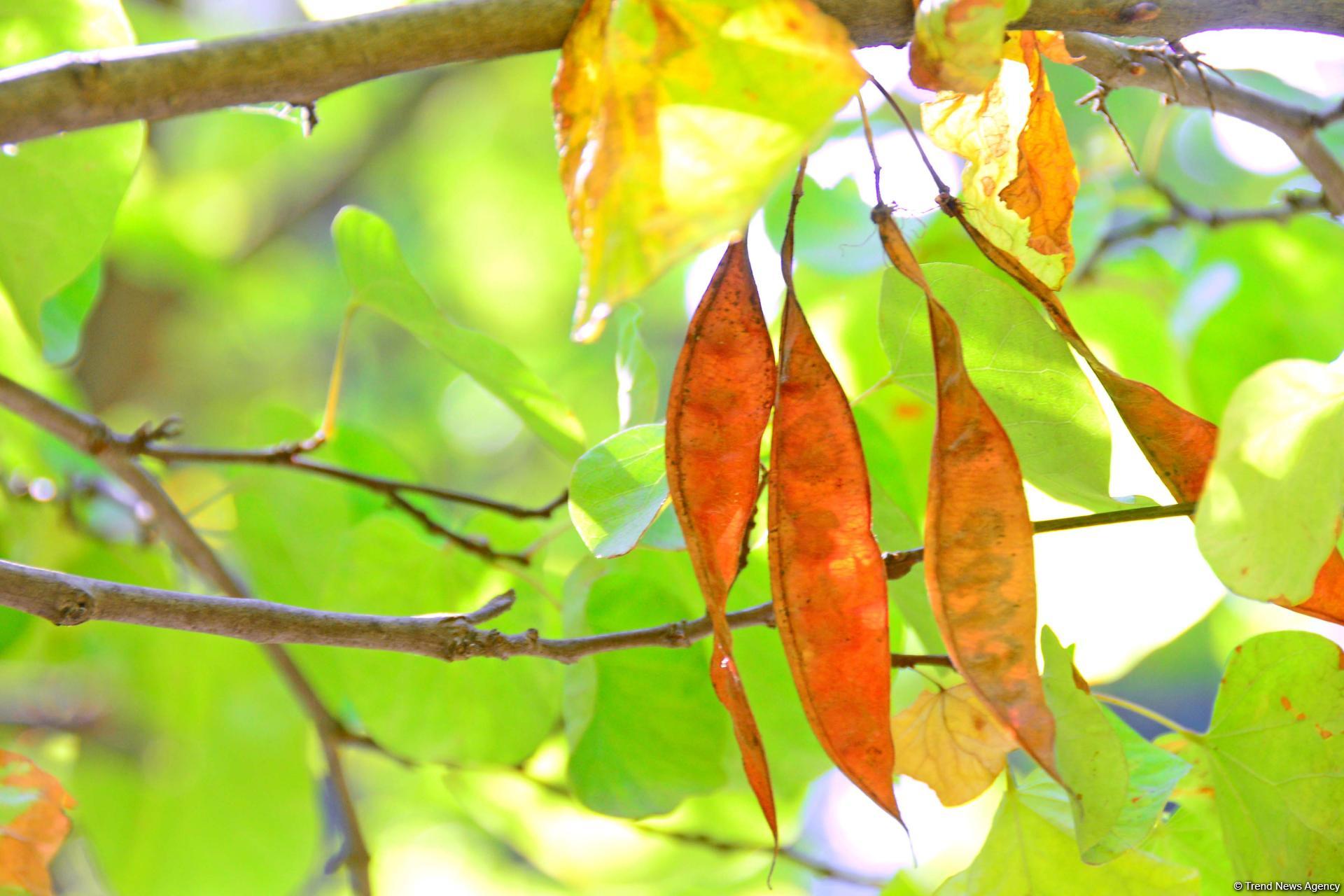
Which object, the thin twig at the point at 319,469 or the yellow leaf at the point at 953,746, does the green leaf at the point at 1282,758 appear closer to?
the yellow leaf at the point at 953,746

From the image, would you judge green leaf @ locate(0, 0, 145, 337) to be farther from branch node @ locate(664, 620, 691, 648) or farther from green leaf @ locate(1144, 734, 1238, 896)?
green leaf @ locate(1144, 734, 1238, 896)

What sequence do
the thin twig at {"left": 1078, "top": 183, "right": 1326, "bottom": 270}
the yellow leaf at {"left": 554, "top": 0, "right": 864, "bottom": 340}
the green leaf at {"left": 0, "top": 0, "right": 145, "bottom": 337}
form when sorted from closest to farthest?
the yellow leaf at {"left": 554, "top": 0, "right": 864, "bottom": 340}
the green leaf at {"left": 0, "top": 0, "right": 145, "bottom": 337}
the thin twig at {"left": 1078, "top": 183, "right": 1326, "bottom": 270}

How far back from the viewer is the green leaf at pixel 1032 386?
0.59 ft

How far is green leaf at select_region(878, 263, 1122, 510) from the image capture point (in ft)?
0.59

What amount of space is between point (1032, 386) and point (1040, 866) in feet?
0.31

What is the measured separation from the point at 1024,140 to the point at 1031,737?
4.0 inches

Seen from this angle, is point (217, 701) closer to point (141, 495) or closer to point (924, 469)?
point (141, 495)

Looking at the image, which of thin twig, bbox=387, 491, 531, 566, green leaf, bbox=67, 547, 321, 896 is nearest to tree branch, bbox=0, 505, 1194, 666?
thin twig, bbox=387, 491, 531, 566

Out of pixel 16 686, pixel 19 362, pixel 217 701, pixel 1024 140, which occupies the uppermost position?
pixel 1024 140

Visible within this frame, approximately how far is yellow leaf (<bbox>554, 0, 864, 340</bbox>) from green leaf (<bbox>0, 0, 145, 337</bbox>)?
0.50 ft

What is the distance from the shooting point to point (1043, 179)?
17 centimetres

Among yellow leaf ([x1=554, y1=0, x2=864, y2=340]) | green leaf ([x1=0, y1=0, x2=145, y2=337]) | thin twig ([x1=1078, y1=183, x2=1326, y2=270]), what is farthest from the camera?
thin twig ([x1=1078, y1=183, x2=1326, y2=270])

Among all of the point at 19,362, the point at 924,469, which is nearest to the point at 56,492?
the point at 19,362

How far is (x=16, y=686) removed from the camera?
21.5 inches
